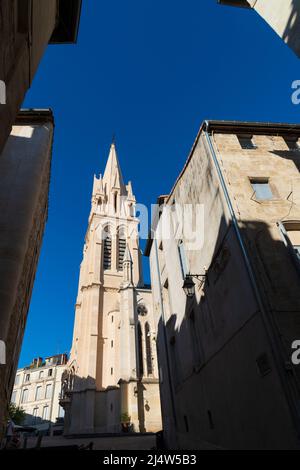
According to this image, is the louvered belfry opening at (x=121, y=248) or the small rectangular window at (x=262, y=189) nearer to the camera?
the small rectangular window at (x=262, y=189)

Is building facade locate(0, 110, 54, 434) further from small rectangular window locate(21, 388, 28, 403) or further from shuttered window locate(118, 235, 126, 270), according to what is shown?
small rectangular window locate(21, 388, 28, 403)

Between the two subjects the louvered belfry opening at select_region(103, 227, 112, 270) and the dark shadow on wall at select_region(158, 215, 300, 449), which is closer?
the dark shadow on wall at select_region(158, 215, 300, 449)

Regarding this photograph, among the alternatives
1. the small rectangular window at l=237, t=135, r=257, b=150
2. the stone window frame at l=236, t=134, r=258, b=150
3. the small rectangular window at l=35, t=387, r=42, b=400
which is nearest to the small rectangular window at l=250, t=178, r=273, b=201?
the small rectangular window at l=237, t=135, r=257, b=150

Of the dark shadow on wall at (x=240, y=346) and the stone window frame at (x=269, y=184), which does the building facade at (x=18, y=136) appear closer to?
the dark shadow on wall at (x=240, y=346)

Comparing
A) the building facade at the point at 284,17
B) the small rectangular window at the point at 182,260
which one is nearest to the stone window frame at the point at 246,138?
the building facade at the point at 284,17

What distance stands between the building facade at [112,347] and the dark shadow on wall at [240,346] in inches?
709

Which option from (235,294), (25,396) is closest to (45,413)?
(25,396)

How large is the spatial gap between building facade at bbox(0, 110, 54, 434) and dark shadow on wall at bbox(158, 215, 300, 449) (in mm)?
5641

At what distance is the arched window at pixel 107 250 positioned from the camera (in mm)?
40406

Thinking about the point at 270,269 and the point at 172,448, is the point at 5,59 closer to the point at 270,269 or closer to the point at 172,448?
the point at 270,269

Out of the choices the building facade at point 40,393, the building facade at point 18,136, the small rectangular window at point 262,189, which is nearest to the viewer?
the building facade at point 18,136

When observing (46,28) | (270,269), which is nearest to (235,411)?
(270,269)

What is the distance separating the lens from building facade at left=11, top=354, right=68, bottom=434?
47500 mm

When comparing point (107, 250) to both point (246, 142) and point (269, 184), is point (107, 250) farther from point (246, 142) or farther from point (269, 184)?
point (269, 184)
